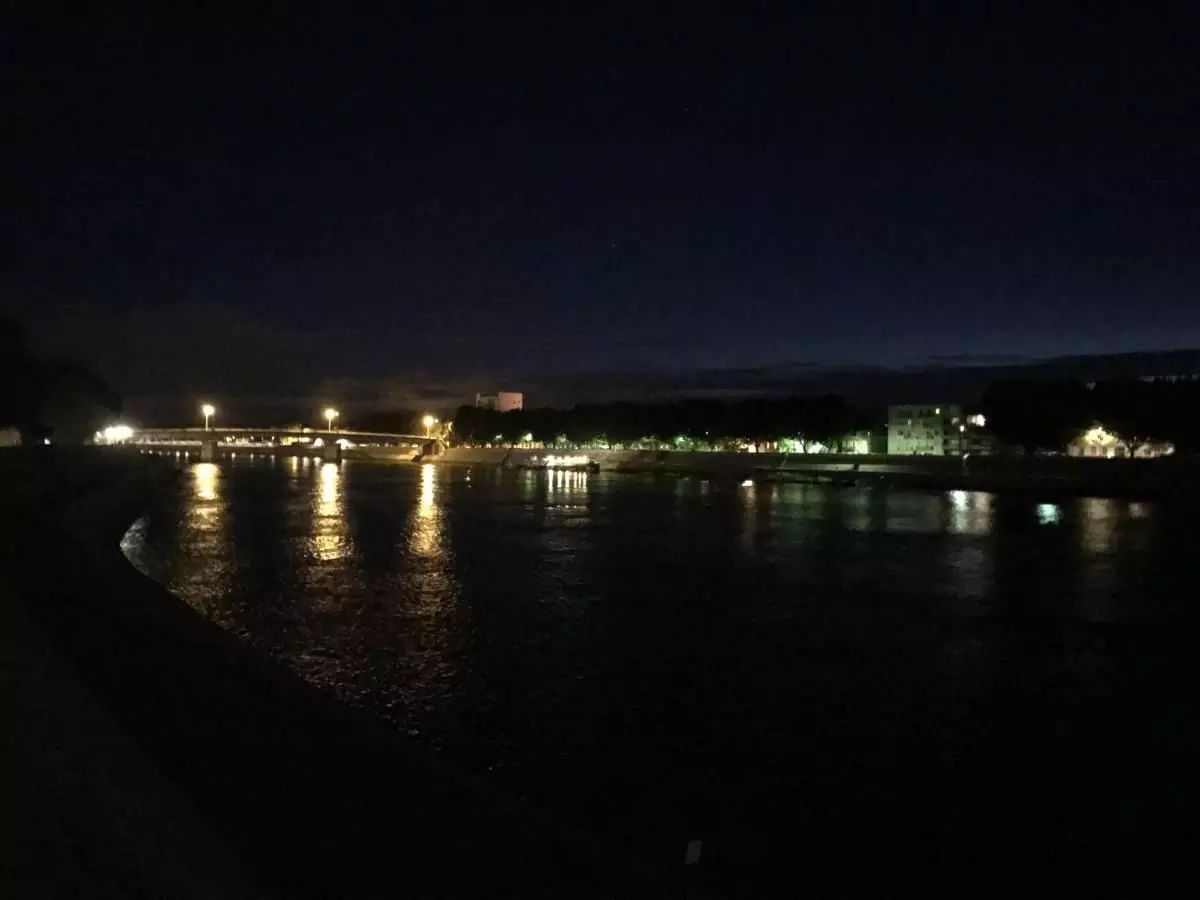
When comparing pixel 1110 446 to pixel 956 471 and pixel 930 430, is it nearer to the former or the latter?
pixel 956 471

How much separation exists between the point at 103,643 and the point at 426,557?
39.1ft

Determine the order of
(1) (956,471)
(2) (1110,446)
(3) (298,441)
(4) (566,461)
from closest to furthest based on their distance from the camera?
1. (1) (956,471)
2. (2) (1110,446)
3. (4) (566,461)
4. (3) (298,441)

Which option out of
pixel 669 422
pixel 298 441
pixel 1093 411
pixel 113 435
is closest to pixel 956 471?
pixel 1093 411

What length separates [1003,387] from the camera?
95.9 m

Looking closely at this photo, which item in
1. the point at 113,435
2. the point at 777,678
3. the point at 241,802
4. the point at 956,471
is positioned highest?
the point at 113,435

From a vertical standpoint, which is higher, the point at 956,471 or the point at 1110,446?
the point at 1110,446

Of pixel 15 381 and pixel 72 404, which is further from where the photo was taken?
pixel 72 404

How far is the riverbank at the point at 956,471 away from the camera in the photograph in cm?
5812

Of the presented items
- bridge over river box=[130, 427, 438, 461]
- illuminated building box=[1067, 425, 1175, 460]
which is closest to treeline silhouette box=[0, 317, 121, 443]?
bridge over river box=[130, 427, 438, 461]

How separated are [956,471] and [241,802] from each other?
70.5 metres

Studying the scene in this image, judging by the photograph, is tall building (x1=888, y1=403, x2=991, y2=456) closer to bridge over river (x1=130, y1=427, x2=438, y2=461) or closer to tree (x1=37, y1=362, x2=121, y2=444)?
bridge over river (x1=130, y1=427, x2=438, y2=461)

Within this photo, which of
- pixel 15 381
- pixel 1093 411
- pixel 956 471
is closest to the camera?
pixel 15 381

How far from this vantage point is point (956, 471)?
72125mm

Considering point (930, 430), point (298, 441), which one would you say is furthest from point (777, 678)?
point (298, 441)
